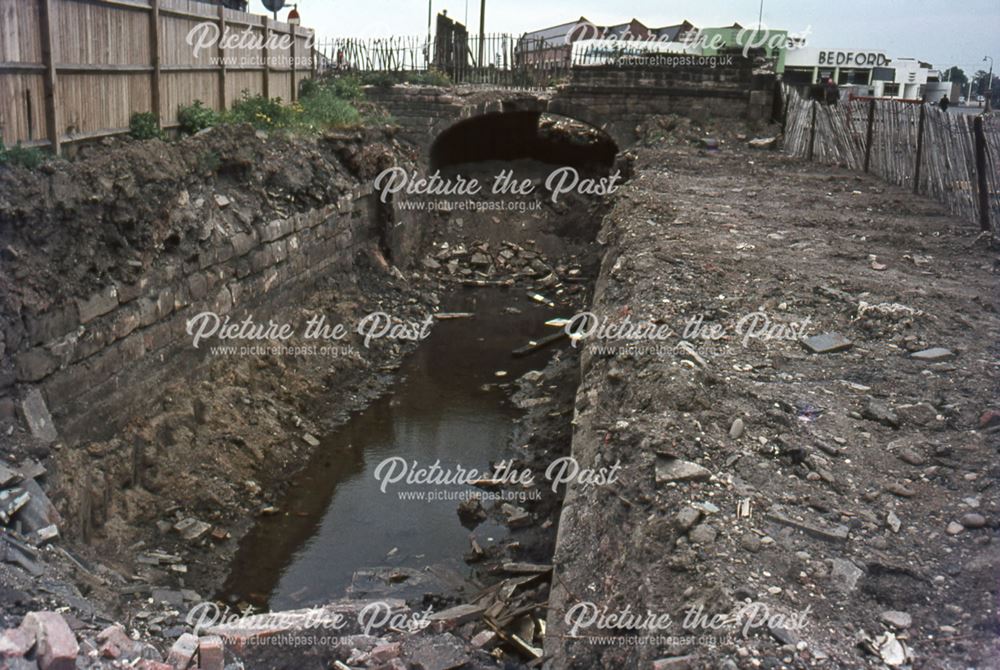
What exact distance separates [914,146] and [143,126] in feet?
32.7

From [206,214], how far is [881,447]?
720 cm

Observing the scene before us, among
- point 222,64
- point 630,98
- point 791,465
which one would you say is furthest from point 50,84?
point 630,98

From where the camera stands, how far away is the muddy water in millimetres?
7551

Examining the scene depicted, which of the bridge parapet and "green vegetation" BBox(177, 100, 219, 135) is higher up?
the bridge parapet

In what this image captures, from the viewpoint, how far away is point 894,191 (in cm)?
1271

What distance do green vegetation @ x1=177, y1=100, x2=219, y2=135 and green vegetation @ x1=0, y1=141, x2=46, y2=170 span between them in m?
3.29

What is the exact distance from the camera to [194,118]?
10.9 metres

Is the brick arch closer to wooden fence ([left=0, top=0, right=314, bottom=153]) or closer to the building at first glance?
the building

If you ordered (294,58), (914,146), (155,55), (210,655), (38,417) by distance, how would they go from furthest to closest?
1. (294,58)
2. (914,146)
3. (155,55)
4. (38,417)
5. (210,655)

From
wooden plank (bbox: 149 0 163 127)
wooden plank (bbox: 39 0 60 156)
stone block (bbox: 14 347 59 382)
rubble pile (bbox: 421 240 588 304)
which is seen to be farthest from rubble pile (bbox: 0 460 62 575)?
rubble pile (bbox: 421 240 588 304)

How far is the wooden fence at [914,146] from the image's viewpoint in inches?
391

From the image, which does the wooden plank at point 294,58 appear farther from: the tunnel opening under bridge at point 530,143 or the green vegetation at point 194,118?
the tunnel opening under bridge at point 530,143

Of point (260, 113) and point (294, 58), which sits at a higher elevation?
point (294, 58)

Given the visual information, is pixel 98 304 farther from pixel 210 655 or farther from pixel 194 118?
pixel 194 118
